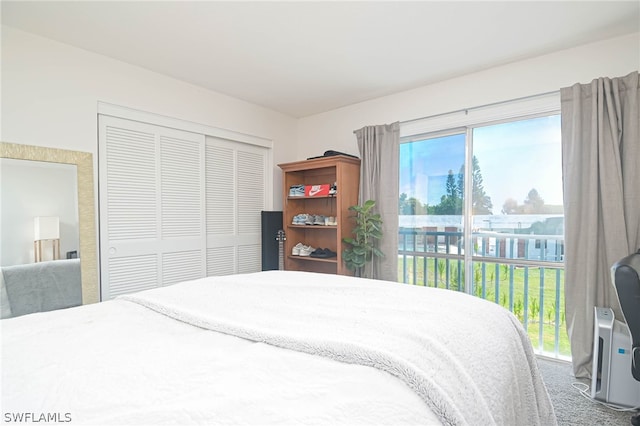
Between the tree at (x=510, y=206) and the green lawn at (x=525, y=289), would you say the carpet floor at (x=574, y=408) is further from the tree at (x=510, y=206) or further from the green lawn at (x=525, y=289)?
the tree at (x=510, y=206)

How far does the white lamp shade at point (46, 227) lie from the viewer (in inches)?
92.2

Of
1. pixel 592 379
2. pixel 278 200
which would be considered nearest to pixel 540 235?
pixel 592 379

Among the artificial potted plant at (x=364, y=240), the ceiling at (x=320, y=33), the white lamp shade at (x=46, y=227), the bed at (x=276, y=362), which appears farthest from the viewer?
the artificial potted plant at (x=364, y=240)

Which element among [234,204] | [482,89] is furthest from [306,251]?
[482,89]

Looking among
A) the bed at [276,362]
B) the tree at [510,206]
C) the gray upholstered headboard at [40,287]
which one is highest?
the tree at [510,206]

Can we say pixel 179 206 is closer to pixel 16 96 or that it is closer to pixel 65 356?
pixel 16 96

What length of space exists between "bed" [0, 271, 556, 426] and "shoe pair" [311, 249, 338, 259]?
7.25 feet

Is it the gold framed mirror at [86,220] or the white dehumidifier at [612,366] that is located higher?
the gold framed mirror at [86,220]

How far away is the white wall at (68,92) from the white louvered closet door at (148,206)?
0.59 feet

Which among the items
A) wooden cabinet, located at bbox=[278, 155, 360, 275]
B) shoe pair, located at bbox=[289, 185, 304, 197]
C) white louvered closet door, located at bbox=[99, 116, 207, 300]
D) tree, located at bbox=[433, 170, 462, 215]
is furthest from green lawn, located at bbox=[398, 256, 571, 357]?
white louvered closet door, located at bbox=[99, 116, 207, 300]

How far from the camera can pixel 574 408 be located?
210 cm

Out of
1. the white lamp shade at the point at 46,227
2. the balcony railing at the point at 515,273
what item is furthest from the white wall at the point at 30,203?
the balcony railing at the point at 515,273

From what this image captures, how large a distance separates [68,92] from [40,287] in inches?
59.4

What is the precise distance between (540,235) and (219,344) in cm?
294
